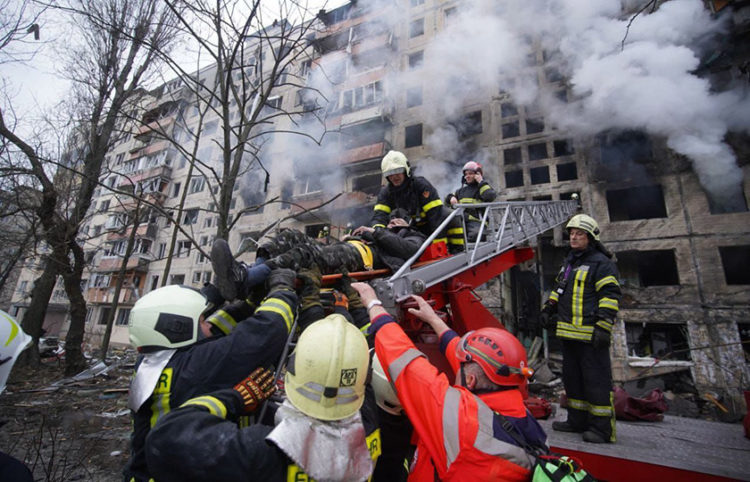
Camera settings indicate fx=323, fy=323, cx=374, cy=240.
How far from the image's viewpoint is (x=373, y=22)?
2086 cm

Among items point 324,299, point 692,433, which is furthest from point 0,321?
point 692,433

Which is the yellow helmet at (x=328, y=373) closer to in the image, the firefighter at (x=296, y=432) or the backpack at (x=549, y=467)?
the firefighter at (x=296, y=432)

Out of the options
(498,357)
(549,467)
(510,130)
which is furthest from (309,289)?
(510,130)

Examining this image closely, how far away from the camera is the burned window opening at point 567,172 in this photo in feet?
44.4

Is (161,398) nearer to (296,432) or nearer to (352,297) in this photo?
(296,432)

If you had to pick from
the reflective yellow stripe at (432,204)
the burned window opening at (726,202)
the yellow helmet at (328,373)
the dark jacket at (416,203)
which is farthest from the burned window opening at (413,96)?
the yellow helmet at (328,373)

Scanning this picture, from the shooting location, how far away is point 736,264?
10945 mm

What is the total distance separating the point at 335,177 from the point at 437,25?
10450 mm

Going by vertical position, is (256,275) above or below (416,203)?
below

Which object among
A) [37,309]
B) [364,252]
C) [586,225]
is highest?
[586,225]

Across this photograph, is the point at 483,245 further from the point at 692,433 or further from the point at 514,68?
the point at 514,68

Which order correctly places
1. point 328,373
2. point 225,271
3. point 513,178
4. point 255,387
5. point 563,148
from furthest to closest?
point 513,178, point 563,148, point 225,271, point 255,387, point 328,373

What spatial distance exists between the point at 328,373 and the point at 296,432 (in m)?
0.23

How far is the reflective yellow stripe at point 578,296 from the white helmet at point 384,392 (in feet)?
8.49
